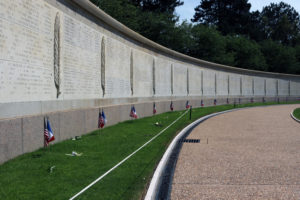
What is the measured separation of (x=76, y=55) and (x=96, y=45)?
7.65 ft

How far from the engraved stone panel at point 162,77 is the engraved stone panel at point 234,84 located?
18255 mm

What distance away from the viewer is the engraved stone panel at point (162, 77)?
25.4 meters

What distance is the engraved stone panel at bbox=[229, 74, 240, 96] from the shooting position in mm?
44225

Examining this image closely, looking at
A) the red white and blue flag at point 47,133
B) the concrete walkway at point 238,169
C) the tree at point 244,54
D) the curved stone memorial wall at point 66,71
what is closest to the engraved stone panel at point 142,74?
the curved stone memorial wall at point 66,71

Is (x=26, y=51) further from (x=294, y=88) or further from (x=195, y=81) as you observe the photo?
(x=294, y=88)

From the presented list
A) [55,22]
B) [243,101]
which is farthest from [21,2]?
[243,101]

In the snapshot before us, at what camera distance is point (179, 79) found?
30766 millimetres

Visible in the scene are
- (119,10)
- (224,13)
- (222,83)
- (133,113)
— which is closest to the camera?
(133,113)

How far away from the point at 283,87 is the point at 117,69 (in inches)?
1835

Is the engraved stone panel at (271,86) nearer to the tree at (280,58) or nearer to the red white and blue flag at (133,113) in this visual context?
the tree at (280,58)

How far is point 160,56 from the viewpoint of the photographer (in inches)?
1040

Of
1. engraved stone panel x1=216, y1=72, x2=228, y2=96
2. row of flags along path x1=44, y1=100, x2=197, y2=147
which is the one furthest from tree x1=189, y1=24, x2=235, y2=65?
row of flags along path x1=44, y1=100, x2=197, y2=147

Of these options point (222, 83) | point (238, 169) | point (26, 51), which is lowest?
point (238, 169)

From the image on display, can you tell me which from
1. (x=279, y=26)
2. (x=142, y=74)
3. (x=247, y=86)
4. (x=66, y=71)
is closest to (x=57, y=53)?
(x=66, y=71)
